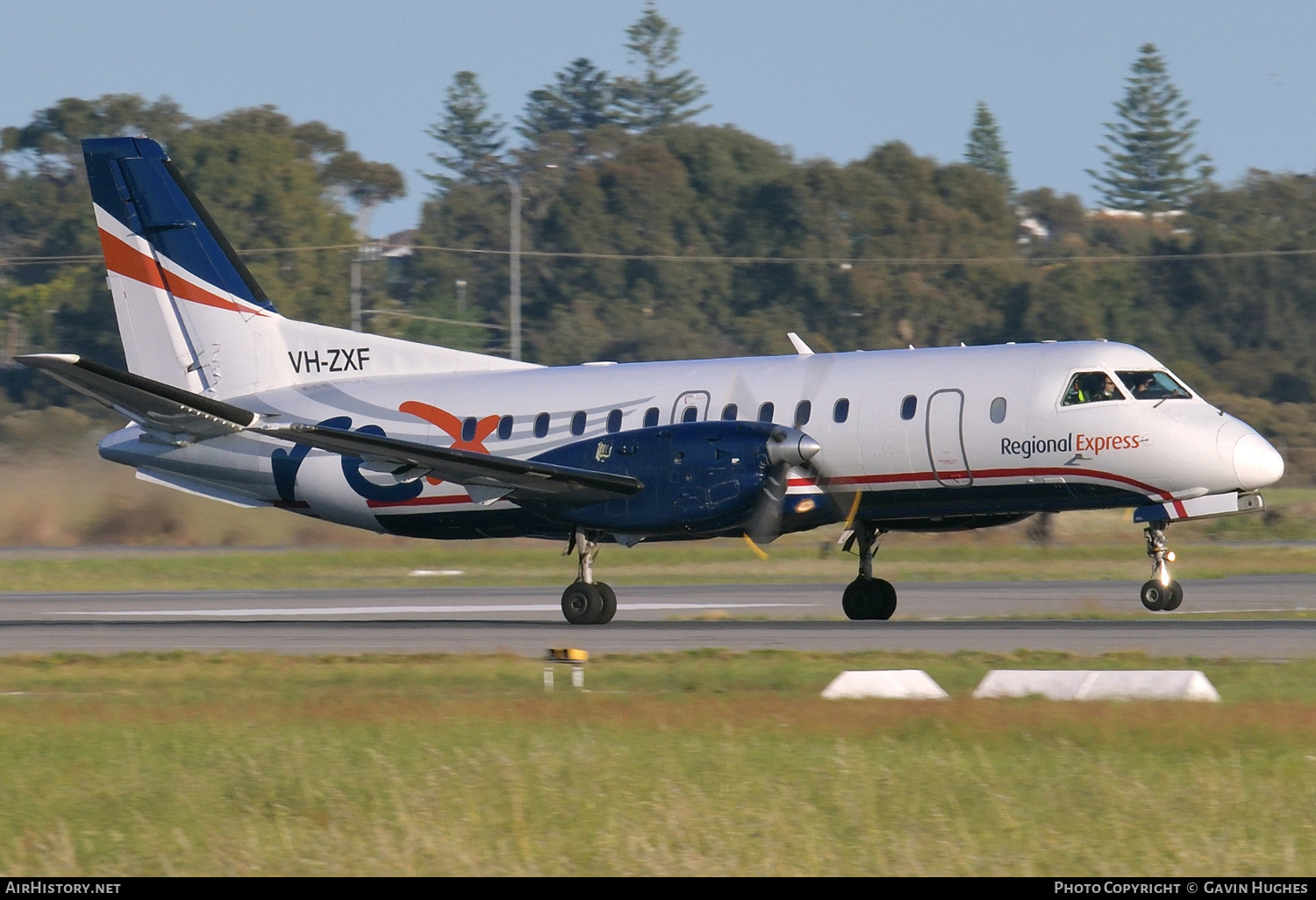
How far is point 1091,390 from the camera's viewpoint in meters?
20.6

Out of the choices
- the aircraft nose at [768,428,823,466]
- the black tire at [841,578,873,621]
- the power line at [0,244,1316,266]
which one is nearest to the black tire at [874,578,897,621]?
the black tire at [841,578,873,621]

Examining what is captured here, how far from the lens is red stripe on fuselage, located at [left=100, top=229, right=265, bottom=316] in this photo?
82.7ft

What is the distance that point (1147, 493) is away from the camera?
802 inches

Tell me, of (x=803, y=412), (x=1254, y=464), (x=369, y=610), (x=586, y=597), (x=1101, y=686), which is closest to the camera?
(x=1101, y=686)

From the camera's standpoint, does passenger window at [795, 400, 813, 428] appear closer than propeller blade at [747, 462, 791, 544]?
No

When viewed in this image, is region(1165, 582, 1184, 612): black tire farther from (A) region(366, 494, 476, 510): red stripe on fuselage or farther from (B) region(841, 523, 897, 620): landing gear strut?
(A) region(366, 494, 476, 510): red stripe on fuselage

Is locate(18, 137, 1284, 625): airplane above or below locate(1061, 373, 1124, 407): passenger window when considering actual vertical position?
below

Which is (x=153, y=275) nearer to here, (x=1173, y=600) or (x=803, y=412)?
(x=803, y=412)

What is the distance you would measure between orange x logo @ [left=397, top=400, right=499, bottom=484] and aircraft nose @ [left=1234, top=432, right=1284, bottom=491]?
31.6 feet

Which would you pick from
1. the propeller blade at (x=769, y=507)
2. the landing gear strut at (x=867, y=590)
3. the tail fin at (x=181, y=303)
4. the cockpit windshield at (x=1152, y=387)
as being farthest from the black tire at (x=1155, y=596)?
the tail fin at (x=181, y=303)

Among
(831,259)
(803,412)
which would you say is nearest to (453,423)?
(803,412)

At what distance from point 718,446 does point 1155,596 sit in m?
5.59

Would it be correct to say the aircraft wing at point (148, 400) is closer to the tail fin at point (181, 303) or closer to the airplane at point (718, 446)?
the airplane at point (718, 446)

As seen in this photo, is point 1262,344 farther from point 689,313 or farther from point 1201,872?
point 1201,872
